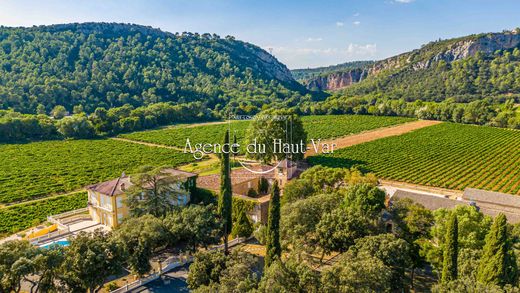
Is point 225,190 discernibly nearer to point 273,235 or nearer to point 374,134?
point 273,235

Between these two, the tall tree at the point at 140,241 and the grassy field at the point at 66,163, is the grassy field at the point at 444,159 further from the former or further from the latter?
the tall tree at the point at 140,241

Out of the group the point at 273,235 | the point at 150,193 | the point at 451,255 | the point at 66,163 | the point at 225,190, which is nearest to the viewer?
the point at 451,255

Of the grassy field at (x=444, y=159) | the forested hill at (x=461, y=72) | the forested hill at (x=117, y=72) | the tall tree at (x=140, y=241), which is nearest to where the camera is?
the tall tree at (x=140, y=241)

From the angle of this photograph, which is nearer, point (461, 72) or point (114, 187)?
point (114, 187)

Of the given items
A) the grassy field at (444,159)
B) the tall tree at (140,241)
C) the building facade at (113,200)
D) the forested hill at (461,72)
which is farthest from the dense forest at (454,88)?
the tall tree at (140,241)

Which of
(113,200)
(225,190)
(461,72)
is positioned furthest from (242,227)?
(461,72)

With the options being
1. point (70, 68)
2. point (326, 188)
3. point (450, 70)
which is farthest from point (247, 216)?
point (450, 70)

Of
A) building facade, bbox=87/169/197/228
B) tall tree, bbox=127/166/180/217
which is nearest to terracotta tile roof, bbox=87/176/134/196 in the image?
building facade, bbox=87/169/197/228
